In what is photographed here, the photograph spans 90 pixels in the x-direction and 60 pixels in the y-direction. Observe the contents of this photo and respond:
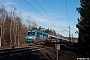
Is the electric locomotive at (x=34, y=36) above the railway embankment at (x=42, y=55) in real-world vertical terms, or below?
above

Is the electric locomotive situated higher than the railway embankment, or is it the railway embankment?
the electric locomotive

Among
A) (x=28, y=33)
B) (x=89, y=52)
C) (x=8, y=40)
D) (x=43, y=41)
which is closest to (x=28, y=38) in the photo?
(x=28, y=33)

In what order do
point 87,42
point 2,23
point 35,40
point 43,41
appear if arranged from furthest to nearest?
point 2,23 → point 43,41 → point 35,40 → point 87,42

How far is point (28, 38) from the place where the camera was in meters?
48.8

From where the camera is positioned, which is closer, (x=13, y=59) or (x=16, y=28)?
(x=13, y=59)

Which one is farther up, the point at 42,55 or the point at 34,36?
the point at 34,36

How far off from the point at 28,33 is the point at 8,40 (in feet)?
36.7

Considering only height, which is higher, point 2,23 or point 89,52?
point 2,23

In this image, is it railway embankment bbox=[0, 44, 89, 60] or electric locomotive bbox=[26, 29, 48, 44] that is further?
electric locomotive bbox=[26, 29, 48, 44]

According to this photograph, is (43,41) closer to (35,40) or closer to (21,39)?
(35,40)

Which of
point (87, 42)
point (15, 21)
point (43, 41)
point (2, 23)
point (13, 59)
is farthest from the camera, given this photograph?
point (15, 21)

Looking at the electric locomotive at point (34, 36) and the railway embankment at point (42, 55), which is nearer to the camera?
the railway embankment at point (42, 55)

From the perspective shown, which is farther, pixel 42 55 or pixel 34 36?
pixel 34 36

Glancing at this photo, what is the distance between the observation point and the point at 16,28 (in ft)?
195
